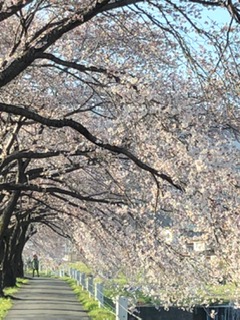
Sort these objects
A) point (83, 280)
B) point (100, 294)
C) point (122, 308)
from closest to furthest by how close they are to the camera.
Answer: point (122, 308) → point (100, 294) → point (83, 280)

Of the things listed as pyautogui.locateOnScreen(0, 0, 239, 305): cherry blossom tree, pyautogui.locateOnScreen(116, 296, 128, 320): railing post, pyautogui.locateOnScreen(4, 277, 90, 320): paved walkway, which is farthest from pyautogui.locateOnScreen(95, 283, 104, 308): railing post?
pyautogui.locateOnScreen(116, 296, 128, 320): railing post

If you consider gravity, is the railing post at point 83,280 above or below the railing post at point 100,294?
above

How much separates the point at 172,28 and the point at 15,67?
A: 2.01m

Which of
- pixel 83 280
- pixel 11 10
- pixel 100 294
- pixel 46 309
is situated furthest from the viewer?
pixel 83 280

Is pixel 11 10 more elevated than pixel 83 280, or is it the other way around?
pixel 11 10

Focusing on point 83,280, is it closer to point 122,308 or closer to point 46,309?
point 46,309

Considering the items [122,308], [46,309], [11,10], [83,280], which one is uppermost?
[11,10]

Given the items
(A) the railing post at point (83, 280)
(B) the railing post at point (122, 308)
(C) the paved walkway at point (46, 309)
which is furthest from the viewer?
(A) the railing post at point (83, 280)

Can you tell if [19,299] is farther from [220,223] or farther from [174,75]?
[220,223]

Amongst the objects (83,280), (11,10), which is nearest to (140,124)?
(11,10)

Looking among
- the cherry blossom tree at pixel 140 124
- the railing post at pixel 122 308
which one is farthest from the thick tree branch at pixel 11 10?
the railing post at pixel 122 308

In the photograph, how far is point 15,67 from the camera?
7.05 m

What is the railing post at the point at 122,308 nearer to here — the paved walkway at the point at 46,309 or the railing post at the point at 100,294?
the paved walkway at the point at 46,309

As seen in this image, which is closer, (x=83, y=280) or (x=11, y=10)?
(x=11, y=10)
